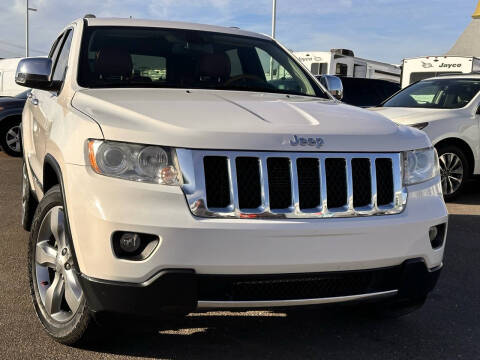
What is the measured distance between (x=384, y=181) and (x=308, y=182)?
1.43 feet

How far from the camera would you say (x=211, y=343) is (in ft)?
10.3

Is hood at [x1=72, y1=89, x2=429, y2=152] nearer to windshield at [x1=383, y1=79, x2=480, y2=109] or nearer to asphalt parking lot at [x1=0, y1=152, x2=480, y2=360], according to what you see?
asphalt parking lot at [x1=0, y1=152, x2=480, y2=360]

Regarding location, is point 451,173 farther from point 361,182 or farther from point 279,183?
point 279,183

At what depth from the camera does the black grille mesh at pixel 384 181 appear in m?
2.87

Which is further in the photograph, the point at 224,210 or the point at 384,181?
the point at 384,181

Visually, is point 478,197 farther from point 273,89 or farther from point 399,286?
point 399,286

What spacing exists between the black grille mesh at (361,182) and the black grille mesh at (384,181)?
0.06m

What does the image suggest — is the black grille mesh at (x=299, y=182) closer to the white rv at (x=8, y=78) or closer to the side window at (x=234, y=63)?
the side window at (x=234, y=63)

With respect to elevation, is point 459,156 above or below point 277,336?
above

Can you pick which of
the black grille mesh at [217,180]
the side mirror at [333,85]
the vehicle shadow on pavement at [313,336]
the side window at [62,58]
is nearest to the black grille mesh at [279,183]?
the black grille mesh at [217,180]

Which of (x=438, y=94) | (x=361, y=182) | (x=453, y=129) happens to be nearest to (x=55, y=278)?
(x=361, y=182)

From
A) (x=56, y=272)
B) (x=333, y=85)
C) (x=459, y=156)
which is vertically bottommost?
(x=459, y=156)

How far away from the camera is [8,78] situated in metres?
20.9

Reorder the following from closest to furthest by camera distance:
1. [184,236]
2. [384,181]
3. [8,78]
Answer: [184,236]
[384,181]
[8,78]
